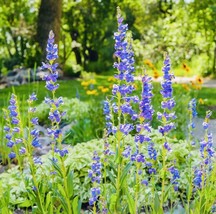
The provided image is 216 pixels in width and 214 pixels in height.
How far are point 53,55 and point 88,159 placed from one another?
2.31 meters

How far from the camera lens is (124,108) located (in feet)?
8.64

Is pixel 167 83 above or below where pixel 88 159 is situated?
above

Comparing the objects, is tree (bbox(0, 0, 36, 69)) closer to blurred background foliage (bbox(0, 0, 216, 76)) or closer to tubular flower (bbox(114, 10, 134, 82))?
blurred background foliage (bbox(0, 0, 216, 76))

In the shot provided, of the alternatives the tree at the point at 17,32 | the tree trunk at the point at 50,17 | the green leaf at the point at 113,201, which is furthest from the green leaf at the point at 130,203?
the tree at the point at 17,32

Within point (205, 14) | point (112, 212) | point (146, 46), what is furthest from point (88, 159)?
point (146, 46)

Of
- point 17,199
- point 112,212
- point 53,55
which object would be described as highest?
point 53,55

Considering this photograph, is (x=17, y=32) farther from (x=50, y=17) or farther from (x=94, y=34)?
(x=94, y=34)

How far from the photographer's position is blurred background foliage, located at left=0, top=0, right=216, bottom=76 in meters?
19.1

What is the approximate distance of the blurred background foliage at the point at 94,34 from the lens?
19062 millimetres

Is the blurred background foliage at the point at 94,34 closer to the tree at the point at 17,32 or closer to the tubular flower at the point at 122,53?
the tree at the point at 17,32

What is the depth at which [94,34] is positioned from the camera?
22.7 m

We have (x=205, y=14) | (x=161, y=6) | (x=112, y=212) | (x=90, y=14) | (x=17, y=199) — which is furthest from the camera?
(x=161, y=6)

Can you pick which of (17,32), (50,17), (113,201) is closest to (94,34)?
(17,32)

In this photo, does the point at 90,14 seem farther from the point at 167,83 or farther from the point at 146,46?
the point at 167,83
